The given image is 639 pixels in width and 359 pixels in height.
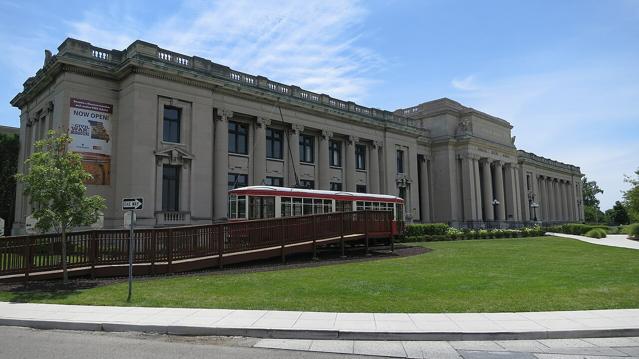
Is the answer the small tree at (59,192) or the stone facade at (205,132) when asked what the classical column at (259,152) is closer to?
the stone facade at (205,132)

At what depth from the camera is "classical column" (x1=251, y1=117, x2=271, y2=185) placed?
1419 inches

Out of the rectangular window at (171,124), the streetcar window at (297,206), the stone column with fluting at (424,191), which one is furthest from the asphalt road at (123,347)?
the stone column with fluting at (424,191)

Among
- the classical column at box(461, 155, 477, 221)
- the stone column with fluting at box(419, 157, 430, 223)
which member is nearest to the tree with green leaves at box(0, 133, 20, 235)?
the stone column with fluting at box(419, 157, 430, 223)

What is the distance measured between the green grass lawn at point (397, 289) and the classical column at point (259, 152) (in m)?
18.4

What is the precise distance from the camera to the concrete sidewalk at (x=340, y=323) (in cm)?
848

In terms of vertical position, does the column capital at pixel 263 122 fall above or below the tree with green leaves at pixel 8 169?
above

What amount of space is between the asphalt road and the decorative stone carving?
5660cm

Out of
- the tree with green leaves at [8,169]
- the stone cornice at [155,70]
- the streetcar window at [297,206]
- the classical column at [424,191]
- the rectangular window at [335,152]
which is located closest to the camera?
the streetcar window at [297,206]

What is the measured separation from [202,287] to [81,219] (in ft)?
16.9

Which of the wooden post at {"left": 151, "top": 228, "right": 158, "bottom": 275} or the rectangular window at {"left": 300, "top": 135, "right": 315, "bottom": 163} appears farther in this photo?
the rectangular window at {"left": 300, "top": 135, "right": 315, "bottom": 163}

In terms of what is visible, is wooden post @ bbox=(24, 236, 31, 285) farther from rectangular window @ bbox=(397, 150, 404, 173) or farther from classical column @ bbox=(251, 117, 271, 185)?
rectangular window @ bbox=(397, 150, 404, 173)

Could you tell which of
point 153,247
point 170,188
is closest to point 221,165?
point 170,188

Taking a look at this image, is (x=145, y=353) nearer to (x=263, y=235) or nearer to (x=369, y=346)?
(x=369, y=346)

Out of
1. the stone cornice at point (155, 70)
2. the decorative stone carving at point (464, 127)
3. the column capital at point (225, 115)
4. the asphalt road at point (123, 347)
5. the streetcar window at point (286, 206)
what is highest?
the decorative stone carving at point (464, 127)
